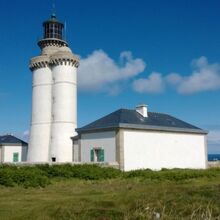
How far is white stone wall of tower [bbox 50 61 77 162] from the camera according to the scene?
33.4 meters

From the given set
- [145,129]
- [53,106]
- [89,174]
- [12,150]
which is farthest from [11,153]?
[89,174]

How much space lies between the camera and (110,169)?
25.5 meters

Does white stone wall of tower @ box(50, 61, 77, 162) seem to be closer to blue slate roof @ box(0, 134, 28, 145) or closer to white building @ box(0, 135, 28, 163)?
white building @ box(0, 135, 28, 163)

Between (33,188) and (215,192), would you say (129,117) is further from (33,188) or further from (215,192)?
(215,192)

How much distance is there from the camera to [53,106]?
34.8 metres

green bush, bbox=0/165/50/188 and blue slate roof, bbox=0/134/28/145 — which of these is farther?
blue slate roof, bbox=0/134/28/145

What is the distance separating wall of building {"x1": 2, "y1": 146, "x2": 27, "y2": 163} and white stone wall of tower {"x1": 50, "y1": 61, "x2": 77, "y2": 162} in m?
6.86

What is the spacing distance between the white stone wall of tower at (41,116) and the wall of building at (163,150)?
9.58m

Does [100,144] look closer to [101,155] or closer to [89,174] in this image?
[101,155]

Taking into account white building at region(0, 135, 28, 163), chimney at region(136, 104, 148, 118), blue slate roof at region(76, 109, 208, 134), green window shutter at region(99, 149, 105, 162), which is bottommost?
green window shutter at region(99, 149, 105, 162)

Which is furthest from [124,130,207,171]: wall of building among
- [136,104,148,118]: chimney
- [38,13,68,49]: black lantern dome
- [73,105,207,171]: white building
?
[38,13,68,49]: black lantern dome

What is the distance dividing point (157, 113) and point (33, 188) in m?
17.6

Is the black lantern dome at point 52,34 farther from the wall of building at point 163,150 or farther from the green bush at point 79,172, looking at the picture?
the green bush at point 79,172

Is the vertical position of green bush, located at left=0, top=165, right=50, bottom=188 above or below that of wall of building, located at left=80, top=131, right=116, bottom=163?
below
